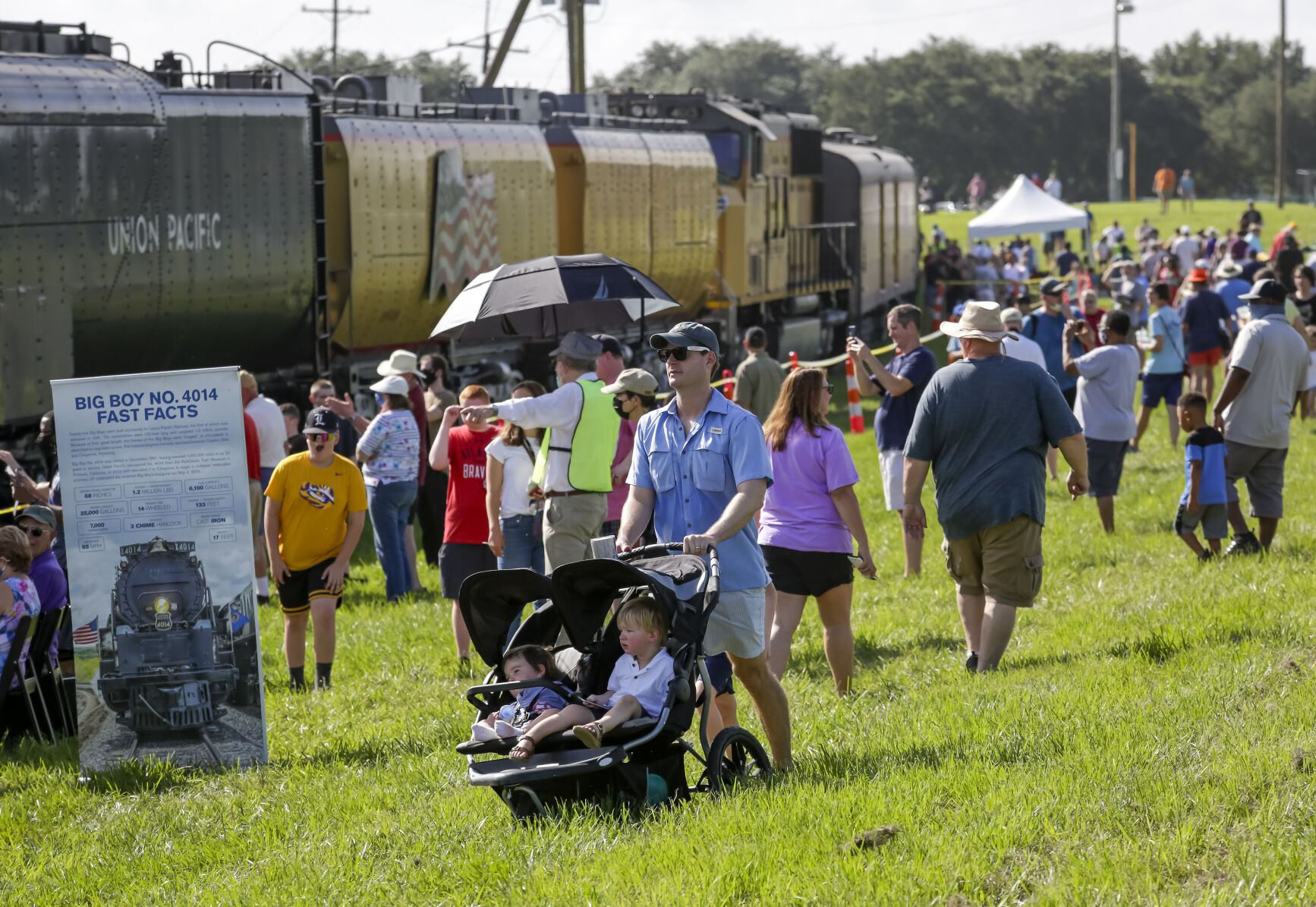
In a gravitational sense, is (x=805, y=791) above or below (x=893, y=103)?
below

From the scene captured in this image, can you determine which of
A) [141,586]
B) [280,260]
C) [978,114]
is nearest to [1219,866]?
[141,586]

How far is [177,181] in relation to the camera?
1384 cm

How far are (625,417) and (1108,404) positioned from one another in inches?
208

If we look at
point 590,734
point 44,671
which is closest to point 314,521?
point 44,671

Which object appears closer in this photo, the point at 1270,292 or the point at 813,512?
the point at 813,512

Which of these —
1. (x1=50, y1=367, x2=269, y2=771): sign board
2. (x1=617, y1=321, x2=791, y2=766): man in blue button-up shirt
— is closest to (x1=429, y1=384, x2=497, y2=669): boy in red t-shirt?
(x1=50, y1=367, x2=269, y2=771): sign board

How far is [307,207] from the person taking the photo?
1552cm

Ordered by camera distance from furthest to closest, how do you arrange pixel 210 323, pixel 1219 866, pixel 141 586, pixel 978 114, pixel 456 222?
pixel 978 114 → pixel 456 222 → pixel 210 323 → pixel 141 586 → pixel 1219 866

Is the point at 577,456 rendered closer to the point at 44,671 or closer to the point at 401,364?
the point at 44,671

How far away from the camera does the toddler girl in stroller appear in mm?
5680

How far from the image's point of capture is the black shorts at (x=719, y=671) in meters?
6.38

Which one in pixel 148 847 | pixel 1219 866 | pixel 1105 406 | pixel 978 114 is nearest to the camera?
pixel 1219 866

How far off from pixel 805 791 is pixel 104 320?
986cm

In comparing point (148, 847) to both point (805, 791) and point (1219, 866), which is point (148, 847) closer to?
point (805, 791)
